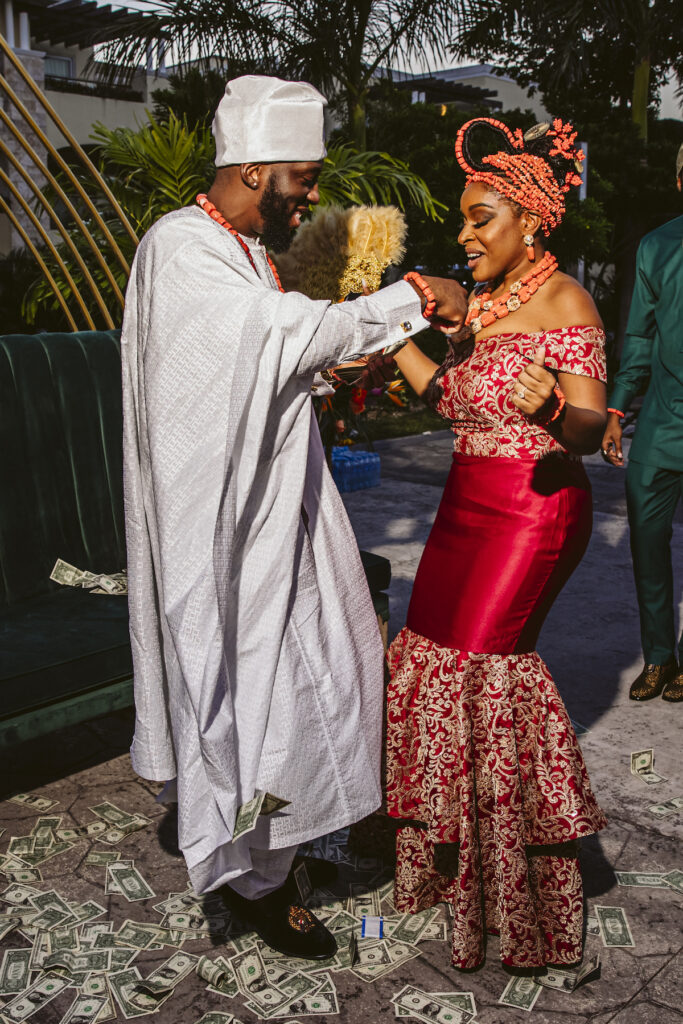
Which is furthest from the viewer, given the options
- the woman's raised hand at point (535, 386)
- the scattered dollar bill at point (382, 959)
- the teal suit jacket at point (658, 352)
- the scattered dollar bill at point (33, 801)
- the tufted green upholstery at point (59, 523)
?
the teal suit jacket at point (658, 352)

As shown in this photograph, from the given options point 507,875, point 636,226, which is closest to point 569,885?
point 507,875

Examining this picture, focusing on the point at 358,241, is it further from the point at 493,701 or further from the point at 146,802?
the point at 146,802

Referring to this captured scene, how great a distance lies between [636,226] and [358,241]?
18.9 m

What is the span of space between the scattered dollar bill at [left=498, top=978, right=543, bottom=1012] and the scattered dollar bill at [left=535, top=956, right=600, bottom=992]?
0.09ft

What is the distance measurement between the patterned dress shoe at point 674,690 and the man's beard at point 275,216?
Result: 2.89 m

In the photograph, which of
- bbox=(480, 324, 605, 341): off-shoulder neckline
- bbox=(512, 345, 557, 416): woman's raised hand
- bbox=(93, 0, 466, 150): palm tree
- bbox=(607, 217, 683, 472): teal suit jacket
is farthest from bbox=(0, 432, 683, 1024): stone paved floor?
bbox=(93, 0, 466, 150): palm tree

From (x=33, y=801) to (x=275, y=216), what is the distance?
2.35m

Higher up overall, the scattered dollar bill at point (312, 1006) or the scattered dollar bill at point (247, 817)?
the scattered dollar bill at point (247, 817)

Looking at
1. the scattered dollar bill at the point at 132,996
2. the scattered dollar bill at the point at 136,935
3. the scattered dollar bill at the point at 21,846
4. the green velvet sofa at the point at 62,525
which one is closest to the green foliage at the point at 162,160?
the green velvet sofa at the point at 62,525

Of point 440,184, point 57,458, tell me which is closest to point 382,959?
point 57,458

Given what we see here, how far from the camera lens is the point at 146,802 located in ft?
12.2

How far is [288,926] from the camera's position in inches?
111

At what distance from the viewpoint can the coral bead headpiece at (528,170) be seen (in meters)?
2.71

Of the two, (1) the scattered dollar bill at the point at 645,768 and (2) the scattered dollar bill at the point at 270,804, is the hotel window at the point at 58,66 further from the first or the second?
(2) the scattered dollar bill at the point at 270,804
